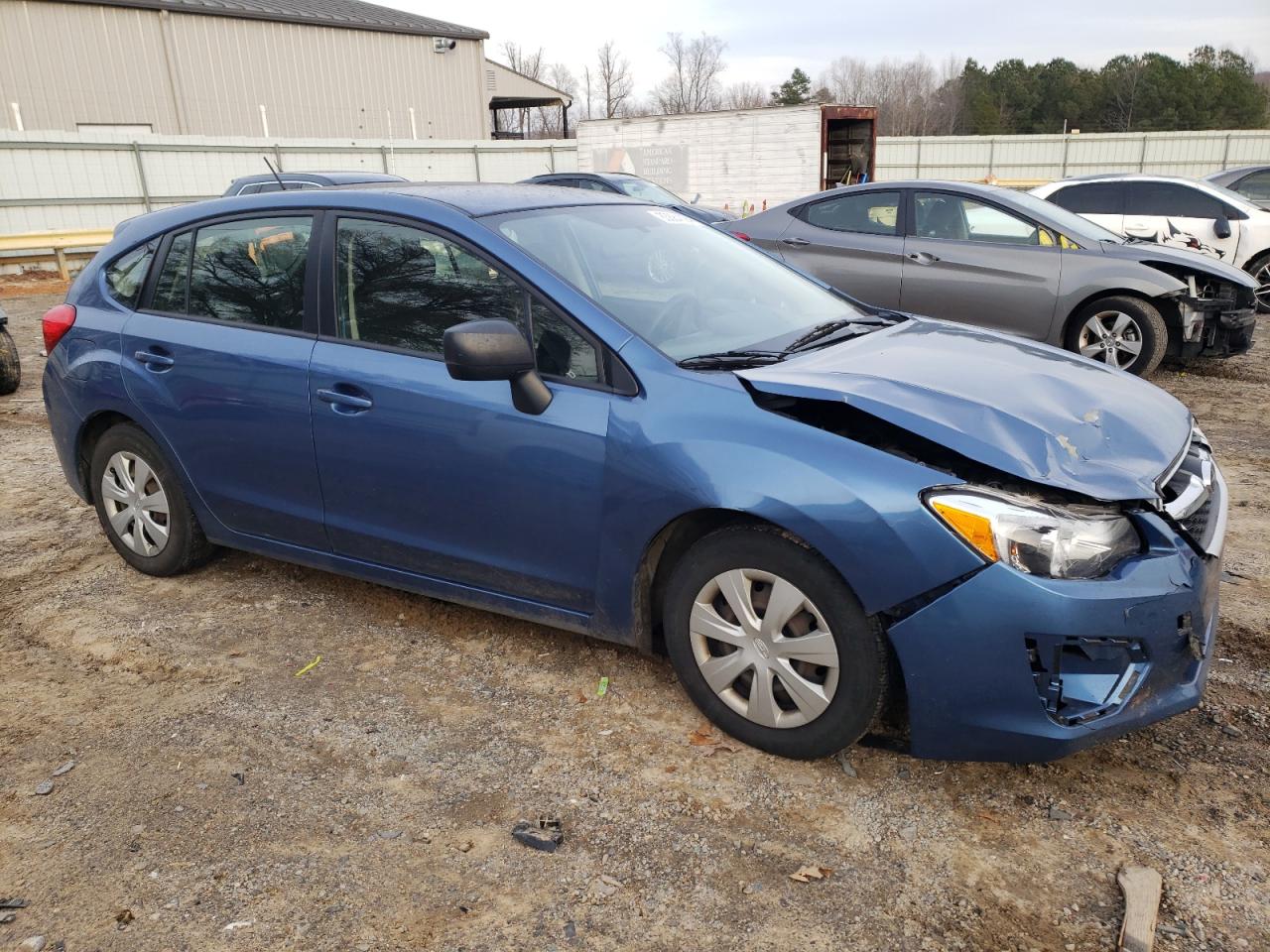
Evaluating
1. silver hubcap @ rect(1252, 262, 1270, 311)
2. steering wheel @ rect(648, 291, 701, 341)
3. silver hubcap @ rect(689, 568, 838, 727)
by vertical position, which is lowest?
silver hubcap @ rect(1252, 262, 1270, 311)

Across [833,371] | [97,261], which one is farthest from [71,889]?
[97,261]

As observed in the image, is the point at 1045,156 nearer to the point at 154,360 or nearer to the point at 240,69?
the point at 240,69

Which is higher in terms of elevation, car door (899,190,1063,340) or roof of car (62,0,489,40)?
roof of car (62,0,489,40)

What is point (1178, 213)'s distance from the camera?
11047 millimetres

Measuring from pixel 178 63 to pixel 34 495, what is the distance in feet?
95.5

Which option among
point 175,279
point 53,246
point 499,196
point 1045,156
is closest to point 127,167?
point 53,246

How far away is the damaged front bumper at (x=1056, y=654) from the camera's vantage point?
251 cm

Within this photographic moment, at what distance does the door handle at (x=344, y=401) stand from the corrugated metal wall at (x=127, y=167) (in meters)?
16.7

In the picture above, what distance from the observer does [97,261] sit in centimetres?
451

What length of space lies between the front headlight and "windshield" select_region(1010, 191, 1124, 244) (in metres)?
6.06

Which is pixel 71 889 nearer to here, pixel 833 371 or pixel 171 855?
pixel 171 855

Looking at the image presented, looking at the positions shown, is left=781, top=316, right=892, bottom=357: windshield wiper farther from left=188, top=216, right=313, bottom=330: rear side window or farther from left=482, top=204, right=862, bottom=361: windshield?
left=188, top=216, right=313, bottom=330: rear side window

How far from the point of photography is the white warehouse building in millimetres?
27766

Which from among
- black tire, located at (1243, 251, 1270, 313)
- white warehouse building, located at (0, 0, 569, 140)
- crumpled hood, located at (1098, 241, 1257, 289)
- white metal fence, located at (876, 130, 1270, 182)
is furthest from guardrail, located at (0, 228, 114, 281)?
white metal fence, located at (876, 130, 1270, 182)
